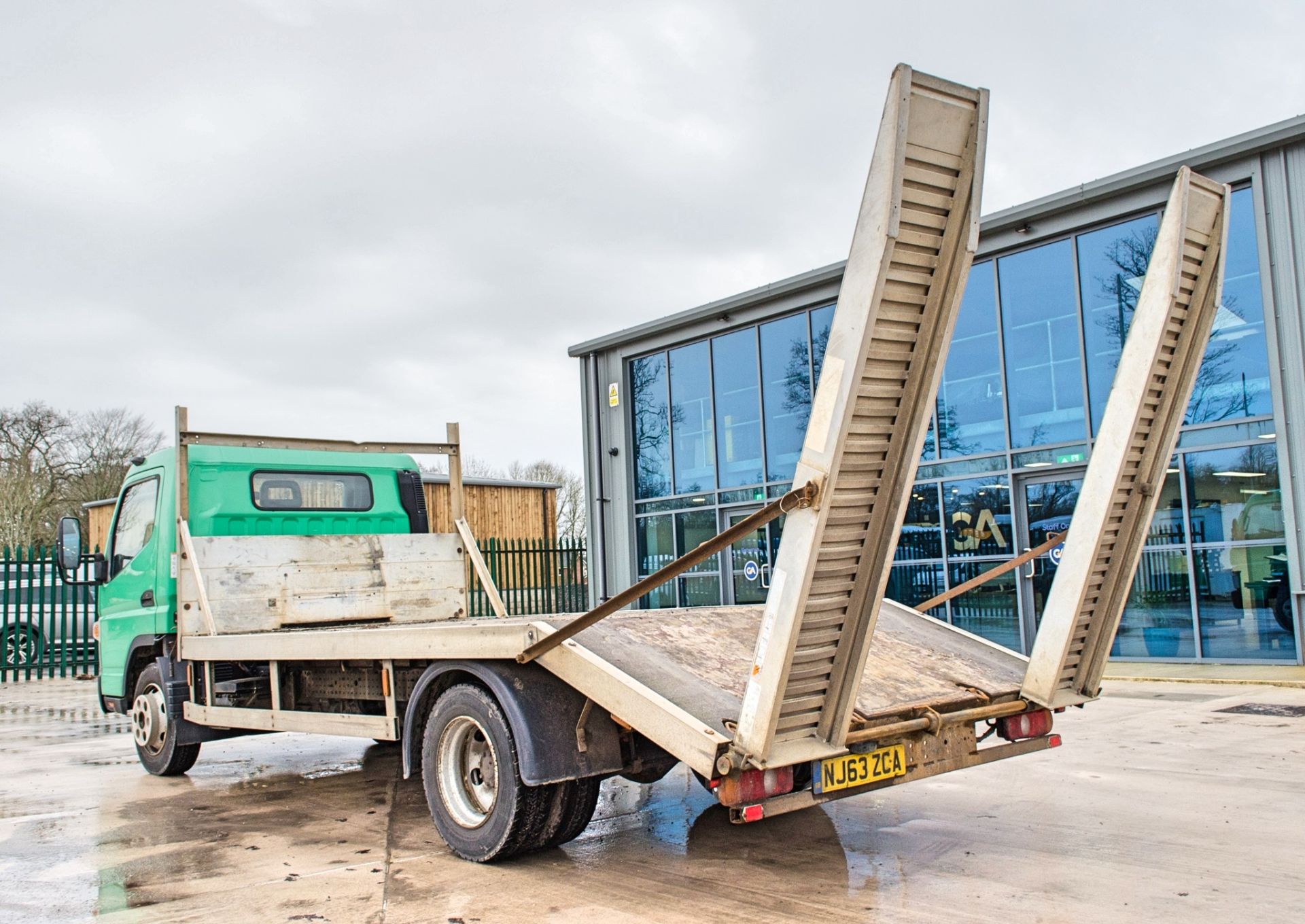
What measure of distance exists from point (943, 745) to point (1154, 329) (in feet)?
7.13

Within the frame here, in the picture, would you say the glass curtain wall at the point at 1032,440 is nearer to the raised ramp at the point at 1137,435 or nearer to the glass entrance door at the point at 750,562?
the glass entrance door at the point at 750,562

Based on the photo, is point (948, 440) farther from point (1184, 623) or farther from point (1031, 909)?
point (1031, 909)

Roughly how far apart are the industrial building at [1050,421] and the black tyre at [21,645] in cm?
1033

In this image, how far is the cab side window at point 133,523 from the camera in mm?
7812

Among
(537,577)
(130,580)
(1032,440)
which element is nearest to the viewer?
(130,580)

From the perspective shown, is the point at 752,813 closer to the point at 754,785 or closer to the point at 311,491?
the point at 754,785

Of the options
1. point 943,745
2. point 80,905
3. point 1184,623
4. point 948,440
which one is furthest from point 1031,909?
point 948,440

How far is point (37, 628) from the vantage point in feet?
55.5

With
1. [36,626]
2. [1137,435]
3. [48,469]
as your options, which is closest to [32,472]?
[48,469]

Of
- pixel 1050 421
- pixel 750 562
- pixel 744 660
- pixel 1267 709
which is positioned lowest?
pixel 1267 709

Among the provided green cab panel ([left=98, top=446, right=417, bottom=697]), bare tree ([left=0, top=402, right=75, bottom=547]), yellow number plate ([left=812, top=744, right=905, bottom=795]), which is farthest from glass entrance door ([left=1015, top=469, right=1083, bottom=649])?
bare tree ([left=0, top=402, right=75, bottom=547])

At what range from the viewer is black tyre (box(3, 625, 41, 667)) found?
53.2 ft

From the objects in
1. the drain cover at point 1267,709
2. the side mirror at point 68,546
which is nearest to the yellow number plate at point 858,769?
the drain cover at point 1267,709

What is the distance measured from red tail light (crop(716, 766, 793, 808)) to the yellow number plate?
4.6 inches
